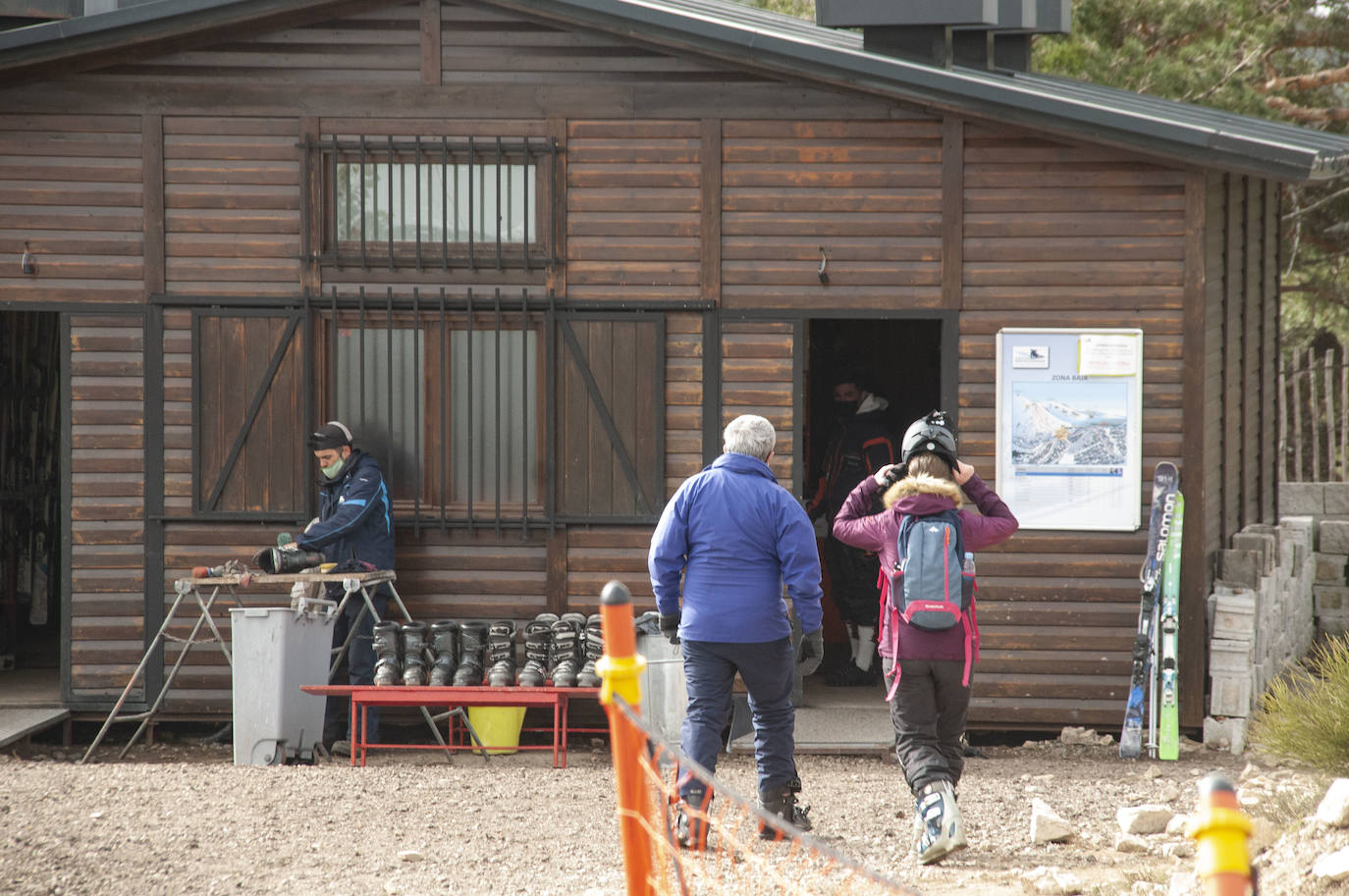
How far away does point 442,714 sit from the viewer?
8.48m

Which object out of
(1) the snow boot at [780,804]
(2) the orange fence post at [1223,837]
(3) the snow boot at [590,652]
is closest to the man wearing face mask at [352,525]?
(3) the snow boot at [590,652]

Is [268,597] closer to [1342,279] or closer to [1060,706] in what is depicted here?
[1060,706]

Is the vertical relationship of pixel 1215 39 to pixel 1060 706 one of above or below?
above

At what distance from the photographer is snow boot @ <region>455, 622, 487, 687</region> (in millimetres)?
8297

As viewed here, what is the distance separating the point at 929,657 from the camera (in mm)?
5926

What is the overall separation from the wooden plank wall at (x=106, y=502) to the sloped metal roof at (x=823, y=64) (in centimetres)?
168

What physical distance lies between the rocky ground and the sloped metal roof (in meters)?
3.43

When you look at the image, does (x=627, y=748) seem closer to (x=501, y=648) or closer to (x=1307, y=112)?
(x=501, y=648)

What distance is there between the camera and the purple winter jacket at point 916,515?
19.4 feet

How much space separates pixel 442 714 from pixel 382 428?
1782 mm

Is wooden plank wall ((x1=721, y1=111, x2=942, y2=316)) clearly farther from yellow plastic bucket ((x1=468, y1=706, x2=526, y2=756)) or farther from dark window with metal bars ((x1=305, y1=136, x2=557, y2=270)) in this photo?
yellow plastic bucket ((x1=468, y1=706, x2=526, y2=756))

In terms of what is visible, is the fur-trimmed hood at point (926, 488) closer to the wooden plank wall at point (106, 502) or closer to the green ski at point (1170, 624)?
the green ski at point (1170, 624)

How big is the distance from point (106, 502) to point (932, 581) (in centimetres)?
540

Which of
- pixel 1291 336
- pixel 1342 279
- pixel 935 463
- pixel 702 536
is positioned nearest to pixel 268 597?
pixel 702 536
